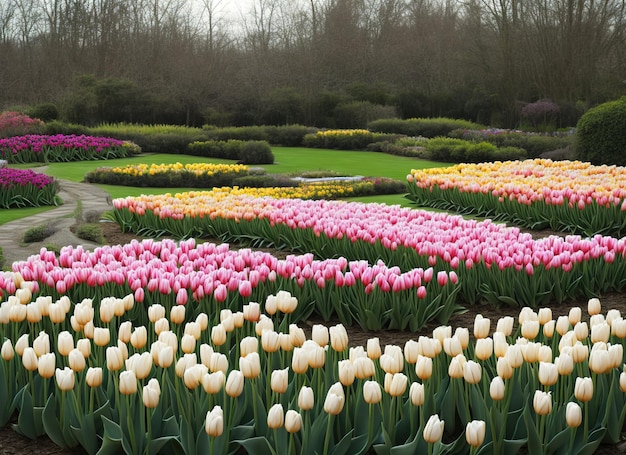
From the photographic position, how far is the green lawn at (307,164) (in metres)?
13.9

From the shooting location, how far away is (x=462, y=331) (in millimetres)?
3104

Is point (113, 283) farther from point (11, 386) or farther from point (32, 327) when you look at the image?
point (11, 386)

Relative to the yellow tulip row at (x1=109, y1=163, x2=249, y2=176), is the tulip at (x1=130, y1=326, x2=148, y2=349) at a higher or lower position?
higher

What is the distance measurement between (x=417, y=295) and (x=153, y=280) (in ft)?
5.38

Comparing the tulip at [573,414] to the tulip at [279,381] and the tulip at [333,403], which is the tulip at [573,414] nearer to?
Answer: the tulip at [333,403]

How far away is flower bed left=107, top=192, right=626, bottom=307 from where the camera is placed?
5547 mm

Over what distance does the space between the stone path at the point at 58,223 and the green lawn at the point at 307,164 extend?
76 cm

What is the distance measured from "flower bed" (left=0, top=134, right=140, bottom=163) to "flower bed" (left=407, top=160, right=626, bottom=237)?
10.9 metres

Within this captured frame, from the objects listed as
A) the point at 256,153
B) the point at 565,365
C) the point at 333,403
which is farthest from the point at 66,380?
the point at 256,153

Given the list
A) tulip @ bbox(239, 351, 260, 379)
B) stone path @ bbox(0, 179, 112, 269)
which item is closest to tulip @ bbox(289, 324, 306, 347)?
tulip @ bbox(239, 351, 260, 379)

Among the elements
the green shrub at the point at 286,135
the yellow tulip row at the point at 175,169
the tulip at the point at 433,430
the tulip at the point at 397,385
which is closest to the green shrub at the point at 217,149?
the green shrub at the point at 286,135

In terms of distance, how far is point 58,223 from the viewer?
8.32 meters

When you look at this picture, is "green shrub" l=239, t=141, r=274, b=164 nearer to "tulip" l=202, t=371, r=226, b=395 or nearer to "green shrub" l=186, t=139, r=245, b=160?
"green shrub" l=186, t=139, r=245, b=160

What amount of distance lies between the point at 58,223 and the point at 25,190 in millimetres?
2911
